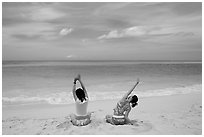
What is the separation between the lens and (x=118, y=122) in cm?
394

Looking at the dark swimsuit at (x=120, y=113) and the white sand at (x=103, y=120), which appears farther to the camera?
the dark swimsuit at (x=120, y=113)

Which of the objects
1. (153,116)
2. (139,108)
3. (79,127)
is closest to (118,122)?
(79,127)

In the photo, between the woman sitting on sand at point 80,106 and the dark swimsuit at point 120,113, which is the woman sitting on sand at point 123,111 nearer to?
the dark swimsuit at point 120,113

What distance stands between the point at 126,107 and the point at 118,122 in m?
0.32

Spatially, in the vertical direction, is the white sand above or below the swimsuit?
below

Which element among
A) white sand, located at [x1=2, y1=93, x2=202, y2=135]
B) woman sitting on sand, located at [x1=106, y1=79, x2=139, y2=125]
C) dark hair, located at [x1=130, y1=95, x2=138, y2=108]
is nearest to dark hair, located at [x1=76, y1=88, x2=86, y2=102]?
white sand, located at [x1=2, y1=93, x2=202, y2=135]

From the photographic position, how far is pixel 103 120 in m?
4.29

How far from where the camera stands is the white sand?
377cm

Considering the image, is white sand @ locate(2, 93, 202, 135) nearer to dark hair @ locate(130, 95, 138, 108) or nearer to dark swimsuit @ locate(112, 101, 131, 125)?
dark swimsuit @ locate(112, 101, 131, 125)

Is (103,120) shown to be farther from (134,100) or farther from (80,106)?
(134,100)

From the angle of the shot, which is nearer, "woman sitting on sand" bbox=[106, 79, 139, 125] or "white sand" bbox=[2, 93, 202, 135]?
"white sand" bbox=[2, 93, 202, 135]

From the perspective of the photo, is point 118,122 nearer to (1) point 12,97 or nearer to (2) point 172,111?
(2) point 172,111

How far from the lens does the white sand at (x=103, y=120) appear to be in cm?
377

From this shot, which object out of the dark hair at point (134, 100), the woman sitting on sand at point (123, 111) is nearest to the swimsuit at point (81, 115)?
the woman sitting on sand at point (123, 111)
